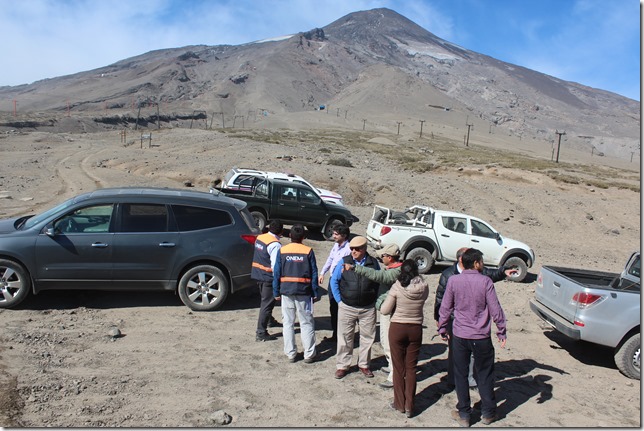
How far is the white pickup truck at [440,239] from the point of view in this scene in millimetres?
12711

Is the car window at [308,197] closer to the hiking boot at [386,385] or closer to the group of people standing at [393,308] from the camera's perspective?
the group of people standing at [393,308]

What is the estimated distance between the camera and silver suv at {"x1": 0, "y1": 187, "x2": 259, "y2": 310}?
750 cm

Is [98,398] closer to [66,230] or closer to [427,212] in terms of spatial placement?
[66,230]

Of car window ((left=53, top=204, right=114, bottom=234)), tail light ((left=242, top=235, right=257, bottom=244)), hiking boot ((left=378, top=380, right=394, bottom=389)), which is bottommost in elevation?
hiking boot ((left=378, top=380, right=394, bottom=389))

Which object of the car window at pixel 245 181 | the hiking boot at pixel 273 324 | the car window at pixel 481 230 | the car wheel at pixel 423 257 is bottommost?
the hiking boot at pixel 273 324

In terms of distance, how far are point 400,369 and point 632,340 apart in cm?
385

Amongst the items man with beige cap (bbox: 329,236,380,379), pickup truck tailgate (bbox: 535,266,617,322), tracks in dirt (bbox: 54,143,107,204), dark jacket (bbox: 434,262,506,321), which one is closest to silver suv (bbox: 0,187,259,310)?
man with beige cap (bbox: 329,236,380,379)

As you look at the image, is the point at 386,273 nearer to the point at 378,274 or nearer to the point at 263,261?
the point at 378,274

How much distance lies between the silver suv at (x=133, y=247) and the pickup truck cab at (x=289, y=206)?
621 centimetres

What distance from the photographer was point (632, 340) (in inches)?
284

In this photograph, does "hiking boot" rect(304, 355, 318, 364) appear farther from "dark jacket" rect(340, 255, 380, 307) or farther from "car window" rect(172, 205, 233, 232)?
"car window" rect(172, 205, 233, 232)

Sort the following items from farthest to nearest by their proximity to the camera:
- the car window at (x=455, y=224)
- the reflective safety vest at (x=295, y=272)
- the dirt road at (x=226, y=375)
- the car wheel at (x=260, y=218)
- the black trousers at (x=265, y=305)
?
the car wheel at (x=260, y=218) → the car window at (x=455, y=224) → the black trousers at (x=265, y=305) → the reflective safety vest at (x=295, y=272) → the dirt road at (x=226, y=375)

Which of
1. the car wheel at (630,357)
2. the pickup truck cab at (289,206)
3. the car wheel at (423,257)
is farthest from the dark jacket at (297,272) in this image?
the pickup truck cab at (289,206)

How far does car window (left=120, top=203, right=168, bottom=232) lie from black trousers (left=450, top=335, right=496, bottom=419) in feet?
15.6
